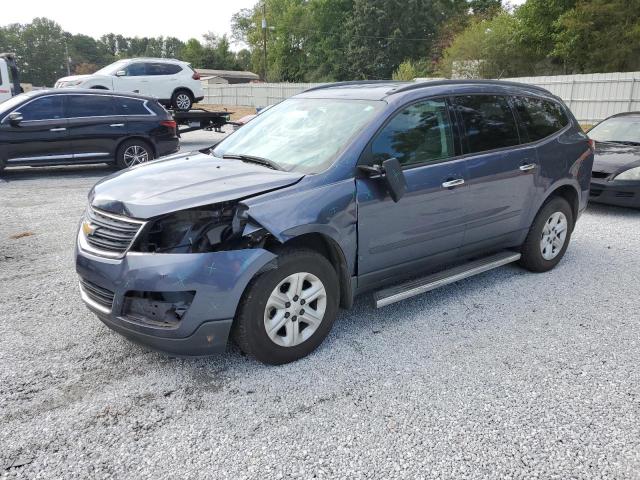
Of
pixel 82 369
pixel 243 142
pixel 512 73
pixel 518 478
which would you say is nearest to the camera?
pixel 518 478

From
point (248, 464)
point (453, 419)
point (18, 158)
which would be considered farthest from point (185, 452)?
point (18, 158)

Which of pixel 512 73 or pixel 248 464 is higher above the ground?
pixel 512 73

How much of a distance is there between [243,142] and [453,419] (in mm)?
2717

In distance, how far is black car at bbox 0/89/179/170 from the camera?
382 inches

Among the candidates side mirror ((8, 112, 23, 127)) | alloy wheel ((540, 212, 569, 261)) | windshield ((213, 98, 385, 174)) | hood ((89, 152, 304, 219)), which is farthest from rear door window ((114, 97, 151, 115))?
alloy wheel ((540, 212, 569, 261))

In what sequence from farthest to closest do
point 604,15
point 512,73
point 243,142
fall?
point 512,73, point 604,15, point 243,142

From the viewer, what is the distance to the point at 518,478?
242 cm

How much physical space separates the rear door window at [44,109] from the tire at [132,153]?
49.0 inches

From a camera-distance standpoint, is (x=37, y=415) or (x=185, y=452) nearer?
(x=185, y=452)

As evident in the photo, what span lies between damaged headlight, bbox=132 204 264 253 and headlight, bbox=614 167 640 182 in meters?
6.59

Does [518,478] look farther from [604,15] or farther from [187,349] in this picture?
[604,15]

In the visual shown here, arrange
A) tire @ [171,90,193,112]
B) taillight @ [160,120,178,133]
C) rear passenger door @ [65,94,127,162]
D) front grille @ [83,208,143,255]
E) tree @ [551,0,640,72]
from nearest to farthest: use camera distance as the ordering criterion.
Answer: front grille @ [83,208,143,255] < rear passenger door @ [65,94,127,162] < taillight @ [160,120,178,133] < tire @ [171,90,193,112] < tree @ [551,0,640,72]

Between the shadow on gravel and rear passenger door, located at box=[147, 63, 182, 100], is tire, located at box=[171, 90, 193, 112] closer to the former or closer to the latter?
rear passenger door, located at box=[147, 63, 182, 100]

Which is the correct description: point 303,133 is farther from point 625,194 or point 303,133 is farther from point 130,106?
point 130,106
